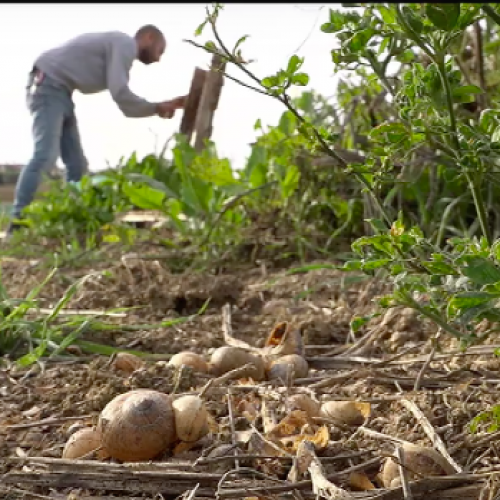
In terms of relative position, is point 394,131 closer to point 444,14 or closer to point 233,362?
point 444,14

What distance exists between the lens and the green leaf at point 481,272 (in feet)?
2.60

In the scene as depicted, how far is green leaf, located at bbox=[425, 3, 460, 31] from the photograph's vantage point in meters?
0.69

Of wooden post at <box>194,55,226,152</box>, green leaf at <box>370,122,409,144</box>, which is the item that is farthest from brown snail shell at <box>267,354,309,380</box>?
wooden post at <box>194,55,226,152</box>

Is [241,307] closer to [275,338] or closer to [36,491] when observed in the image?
[275,338]

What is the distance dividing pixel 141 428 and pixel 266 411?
0.73 ft

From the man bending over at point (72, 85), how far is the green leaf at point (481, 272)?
4581mm

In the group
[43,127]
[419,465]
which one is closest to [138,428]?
[419,465]

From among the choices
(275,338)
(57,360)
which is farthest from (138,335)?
(275,338)

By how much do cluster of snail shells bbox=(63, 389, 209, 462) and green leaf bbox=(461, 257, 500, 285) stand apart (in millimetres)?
441

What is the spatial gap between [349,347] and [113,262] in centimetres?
158

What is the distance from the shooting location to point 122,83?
517 cm

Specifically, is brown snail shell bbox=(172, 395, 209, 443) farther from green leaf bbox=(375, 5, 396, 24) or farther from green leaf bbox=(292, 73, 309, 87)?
green leaf bbox=(375, 5, 396, 24)

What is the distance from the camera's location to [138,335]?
5.96 feet

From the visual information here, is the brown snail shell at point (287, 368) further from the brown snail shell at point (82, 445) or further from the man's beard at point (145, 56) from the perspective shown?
the man's beard at point (145, 56)
